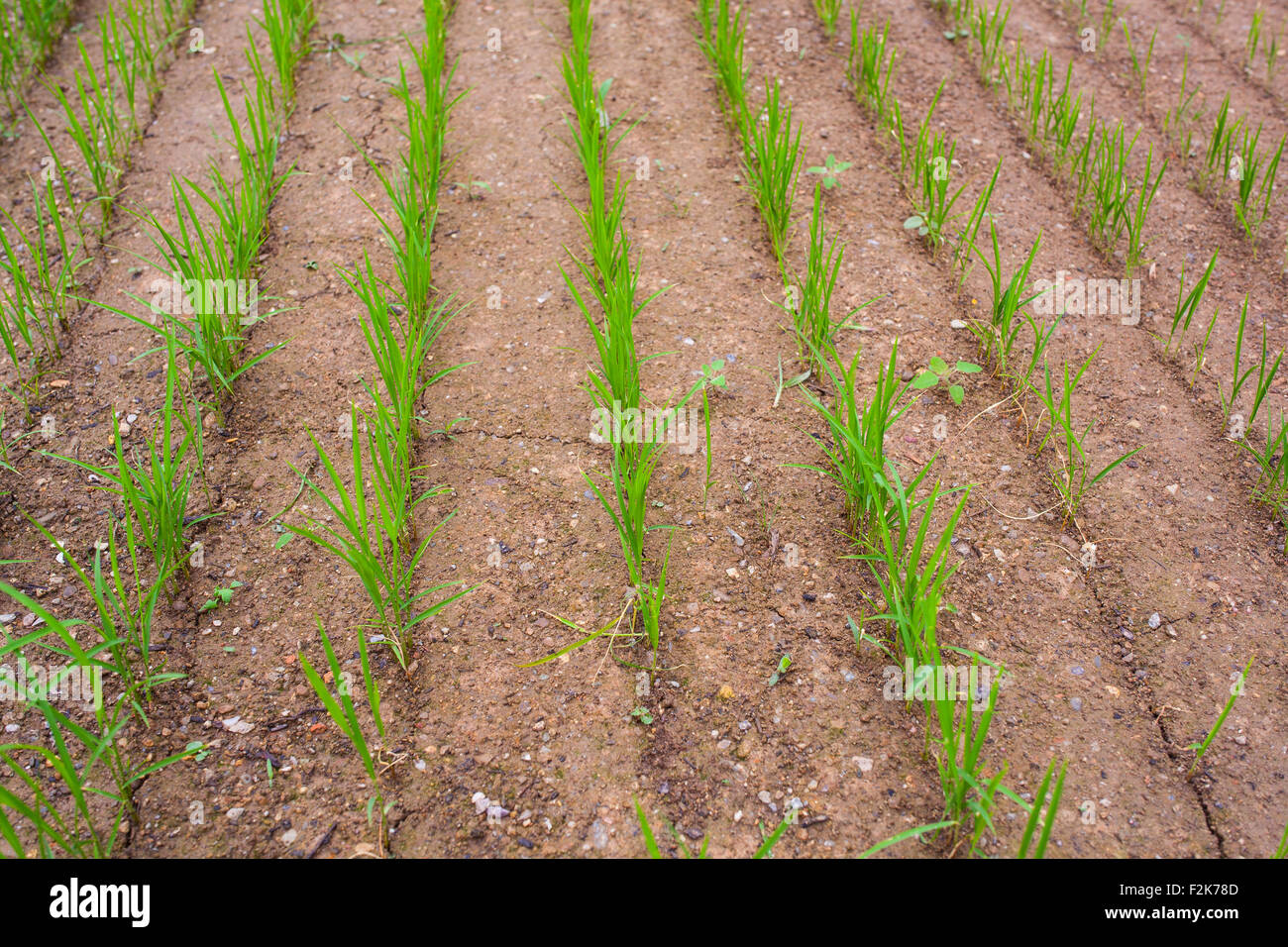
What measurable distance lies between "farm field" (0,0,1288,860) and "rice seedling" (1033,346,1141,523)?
0.06 feet

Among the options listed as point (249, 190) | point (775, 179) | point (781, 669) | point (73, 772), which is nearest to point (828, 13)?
point (775, 179)

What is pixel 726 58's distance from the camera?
10.2 ft

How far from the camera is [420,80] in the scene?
3455 mm

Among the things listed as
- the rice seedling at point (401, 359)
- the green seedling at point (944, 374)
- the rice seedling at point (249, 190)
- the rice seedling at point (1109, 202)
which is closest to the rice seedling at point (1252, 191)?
the rice seedling at point (1109, 202)

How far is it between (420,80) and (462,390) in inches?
67.2

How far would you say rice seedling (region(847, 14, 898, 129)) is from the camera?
313cm

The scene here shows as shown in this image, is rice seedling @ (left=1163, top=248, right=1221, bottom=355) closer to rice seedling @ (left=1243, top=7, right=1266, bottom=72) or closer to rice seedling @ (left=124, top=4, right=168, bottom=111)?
rice seedling @ (left=1243, top=7, right=1266, bottom=72)

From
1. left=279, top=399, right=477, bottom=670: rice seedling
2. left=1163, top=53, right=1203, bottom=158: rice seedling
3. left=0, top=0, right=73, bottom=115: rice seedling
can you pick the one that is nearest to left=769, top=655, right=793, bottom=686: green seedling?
left=279, top=399, right=477, bottom=670: rice seedling

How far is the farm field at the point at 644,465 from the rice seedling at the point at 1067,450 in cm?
2

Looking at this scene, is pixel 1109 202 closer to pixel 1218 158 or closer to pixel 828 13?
pixel 1218 158

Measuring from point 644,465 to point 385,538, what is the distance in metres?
0.66

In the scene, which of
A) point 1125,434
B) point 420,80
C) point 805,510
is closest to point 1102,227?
point 1125,434
